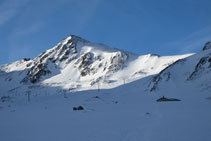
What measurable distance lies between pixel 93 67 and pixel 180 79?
113 meters

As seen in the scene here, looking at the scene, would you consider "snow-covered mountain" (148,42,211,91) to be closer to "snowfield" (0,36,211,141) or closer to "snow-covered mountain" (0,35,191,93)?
"snowfield" (0,36,211,141)

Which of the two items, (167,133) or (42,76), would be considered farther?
(42,76)

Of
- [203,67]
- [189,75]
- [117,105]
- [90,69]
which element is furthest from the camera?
[90,69]

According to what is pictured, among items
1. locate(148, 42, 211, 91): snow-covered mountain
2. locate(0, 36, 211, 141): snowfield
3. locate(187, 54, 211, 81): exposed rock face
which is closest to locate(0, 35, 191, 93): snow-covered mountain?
locate(0, 36, 211, 141): snowfield

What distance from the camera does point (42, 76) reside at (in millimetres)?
183875

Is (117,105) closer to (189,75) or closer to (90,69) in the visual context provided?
(189,75)

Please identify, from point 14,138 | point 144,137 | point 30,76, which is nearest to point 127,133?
point 144,137

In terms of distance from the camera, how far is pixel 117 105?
1323 inches

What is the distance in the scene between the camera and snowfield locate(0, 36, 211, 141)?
425 inches

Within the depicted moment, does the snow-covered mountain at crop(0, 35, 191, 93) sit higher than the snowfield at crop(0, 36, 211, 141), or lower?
higher

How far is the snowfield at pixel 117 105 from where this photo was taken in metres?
10.8

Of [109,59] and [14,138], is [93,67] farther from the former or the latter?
[14,138]

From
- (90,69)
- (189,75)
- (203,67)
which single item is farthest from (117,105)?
(90,69)

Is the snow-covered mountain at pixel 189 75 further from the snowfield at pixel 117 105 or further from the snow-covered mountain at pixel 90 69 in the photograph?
the snow-covered mountain at pixel 90 69
